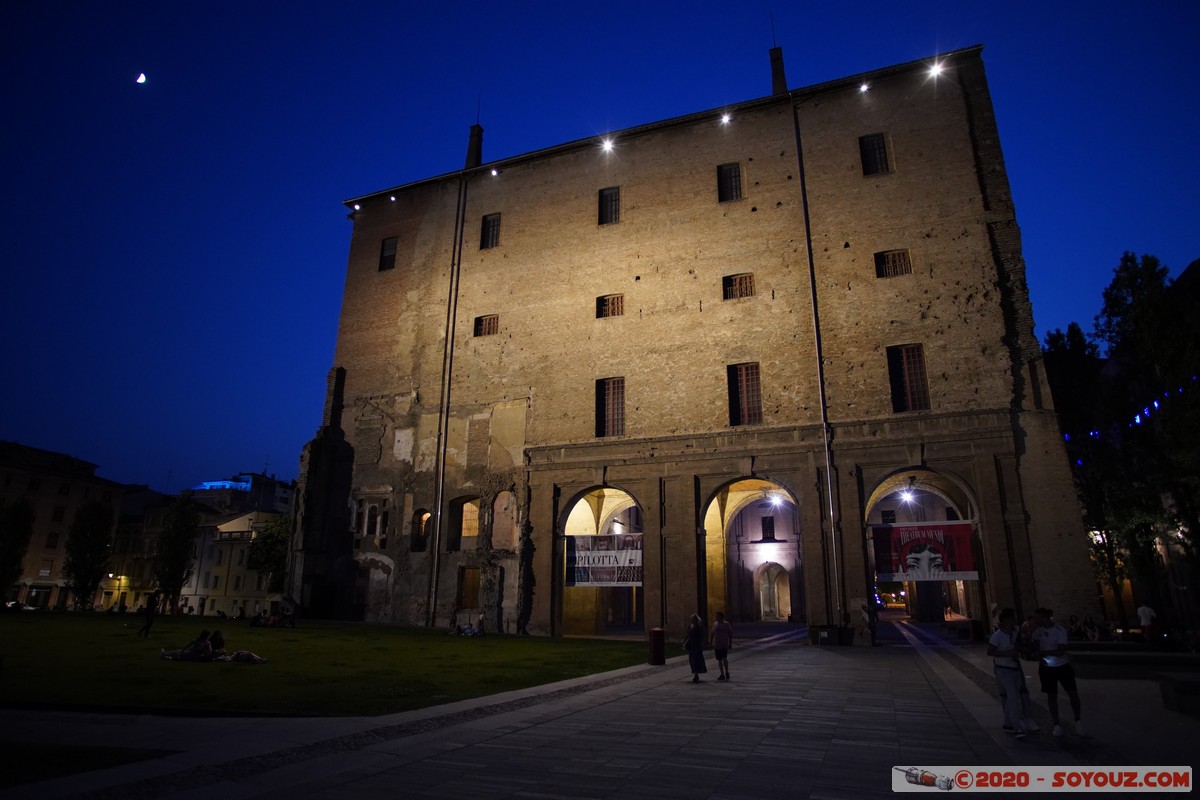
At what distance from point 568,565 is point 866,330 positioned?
526 inches

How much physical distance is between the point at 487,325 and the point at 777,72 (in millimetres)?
15746

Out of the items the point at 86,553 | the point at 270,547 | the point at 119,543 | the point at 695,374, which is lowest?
the point at 86,553

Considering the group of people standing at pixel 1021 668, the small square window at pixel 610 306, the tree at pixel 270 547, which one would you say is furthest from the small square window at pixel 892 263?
the tree at pixel 270 547

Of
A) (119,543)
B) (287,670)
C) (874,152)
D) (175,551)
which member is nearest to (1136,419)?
(874,152)

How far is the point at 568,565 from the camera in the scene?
24547mm

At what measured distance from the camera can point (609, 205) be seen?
2770cm

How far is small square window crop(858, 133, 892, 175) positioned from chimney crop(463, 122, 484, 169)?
57.7ft

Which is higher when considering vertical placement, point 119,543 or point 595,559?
point 119,543

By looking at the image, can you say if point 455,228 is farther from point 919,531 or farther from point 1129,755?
point 1129,755

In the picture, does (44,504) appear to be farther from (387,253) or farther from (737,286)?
(737,286)

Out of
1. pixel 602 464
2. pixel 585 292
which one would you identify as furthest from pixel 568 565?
pixel 585 292

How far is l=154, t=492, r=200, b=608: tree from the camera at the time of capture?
45.1 meters

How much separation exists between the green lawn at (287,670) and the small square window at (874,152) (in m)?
18.5

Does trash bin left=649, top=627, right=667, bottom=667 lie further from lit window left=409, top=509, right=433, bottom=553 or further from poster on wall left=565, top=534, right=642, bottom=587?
lit window left=409, top=509, right=433, bottom=553
